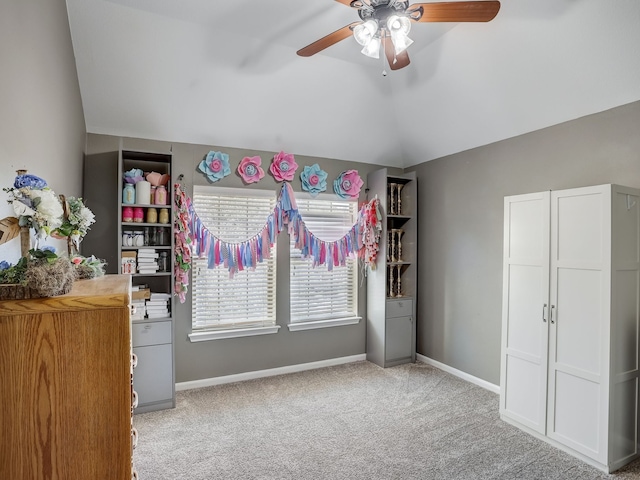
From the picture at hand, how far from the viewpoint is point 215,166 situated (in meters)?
3.68

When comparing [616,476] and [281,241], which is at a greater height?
[281,241]

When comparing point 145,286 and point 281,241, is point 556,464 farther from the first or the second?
point 145,286

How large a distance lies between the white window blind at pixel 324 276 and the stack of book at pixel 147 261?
143 centimetres

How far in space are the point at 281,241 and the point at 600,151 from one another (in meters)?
2.93

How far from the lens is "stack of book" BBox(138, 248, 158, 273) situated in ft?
10.7

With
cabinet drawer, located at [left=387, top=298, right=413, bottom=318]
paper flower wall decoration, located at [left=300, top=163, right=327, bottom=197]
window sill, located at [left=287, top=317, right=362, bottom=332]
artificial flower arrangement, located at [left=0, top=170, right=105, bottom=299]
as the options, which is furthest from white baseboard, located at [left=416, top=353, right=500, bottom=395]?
artificial flower arrangement, located at [left=0, top=170, right=105, bottom=299]

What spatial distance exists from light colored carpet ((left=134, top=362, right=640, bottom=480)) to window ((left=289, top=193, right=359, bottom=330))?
2.55 feet

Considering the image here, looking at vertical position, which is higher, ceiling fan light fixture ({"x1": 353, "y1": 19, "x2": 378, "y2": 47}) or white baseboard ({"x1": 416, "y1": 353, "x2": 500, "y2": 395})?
ceiling fan light fixture ({"x1": 353, "y1": 19, "x2": 378, "y2": 47})

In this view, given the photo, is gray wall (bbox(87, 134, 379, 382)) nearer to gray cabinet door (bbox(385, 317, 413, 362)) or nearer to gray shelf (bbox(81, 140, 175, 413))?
gray shelf (bbox(81, 140, 175, 413))

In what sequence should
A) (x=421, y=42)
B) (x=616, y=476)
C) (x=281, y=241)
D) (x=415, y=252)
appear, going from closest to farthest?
1. (x=616, y=476)
2. (x=421, y=42)
3. (x=281, y=241)
4. (x=415, y=252)

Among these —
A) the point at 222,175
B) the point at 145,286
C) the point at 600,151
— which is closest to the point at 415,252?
the point at 600,151

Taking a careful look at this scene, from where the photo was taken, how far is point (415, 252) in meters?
4.40

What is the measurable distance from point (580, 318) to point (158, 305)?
10.8 ft

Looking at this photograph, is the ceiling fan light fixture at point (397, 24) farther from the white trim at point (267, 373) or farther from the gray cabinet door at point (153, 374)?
the white trim at point (267, 373)
